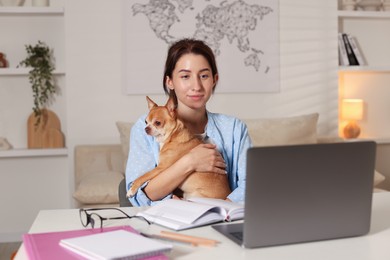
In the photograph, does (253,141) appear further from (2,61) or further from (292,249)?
(292,249)

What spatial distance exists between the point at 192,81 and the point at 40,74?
7.09 feet

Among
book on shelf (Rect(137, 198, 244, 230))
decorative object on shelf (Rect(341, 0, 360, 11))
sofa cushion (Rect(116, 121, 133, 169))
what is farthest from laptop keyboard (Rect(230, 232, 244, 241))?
decorative object on shelf (Rect(341, 0, 360, 11))

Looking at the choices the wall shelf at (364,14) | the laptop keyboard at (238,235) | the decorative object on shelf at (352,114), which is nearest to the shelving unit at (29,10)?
the wall shelf at (364,14)

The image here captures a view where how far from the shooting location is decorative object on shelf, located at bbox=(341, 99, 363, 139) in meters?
4.31

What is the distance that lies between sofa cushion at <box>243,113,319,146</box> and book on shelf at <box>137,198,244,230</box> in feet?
6.97

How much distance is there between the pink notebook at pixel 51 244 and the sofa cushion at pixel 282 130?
2367 mm

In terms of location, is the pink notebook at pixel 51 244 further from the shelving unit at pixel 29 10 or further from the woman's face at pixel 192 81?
the shelving unit at pixel 29 10

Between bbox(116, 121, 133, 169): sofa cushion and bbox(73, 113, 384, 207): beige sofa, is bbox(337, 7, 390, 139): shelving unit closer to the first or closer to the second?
bbox(73, 113, 384, 207): beige sofa

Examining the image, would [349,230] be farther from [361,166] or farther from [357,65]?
[357,65]

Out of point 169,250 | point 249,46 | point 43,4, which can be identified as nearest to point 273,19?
point 249,46

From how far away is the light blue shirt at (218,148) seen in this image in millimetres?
2035

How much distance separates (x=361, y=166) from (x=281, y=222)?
0.23 meters

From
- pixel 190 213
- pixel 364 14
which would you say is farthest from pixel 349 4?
pixel 190 213

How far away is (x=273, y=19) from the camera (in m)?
4.18
